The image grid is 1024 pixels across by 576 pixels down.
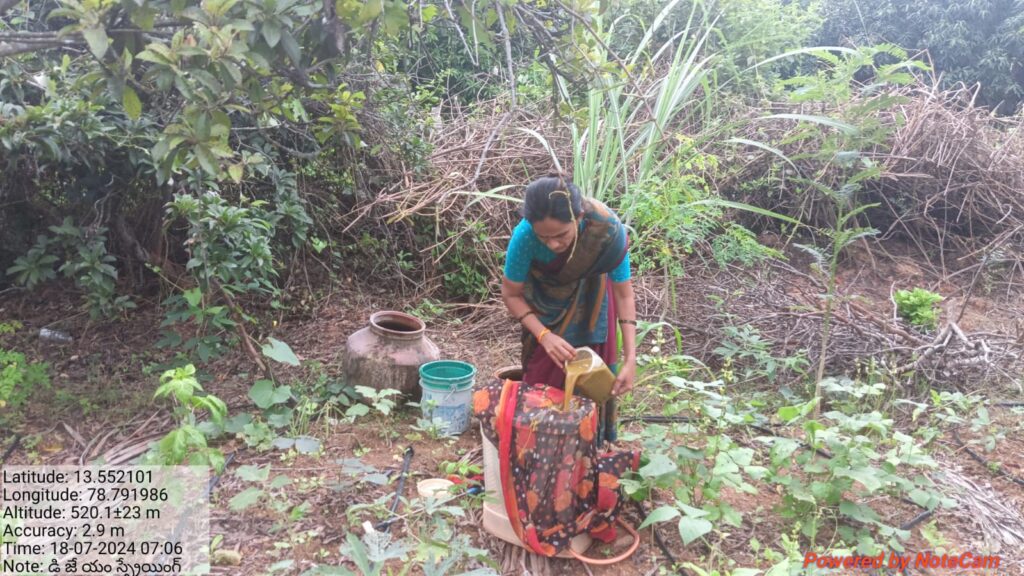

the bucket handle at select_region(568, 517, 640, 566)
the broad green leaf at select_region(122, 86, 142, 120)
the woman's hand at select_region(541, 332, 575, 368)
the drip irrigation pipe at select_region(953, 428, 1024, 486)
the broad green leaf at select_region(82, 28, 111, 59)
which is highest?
the broad green leaf at select_region(82, 28, 111, 59)

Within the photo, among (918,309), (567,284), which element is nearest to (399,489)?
(567,284)

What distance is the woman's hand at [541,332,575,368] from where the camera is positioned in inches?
90.0

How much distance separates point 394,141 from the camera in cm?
452

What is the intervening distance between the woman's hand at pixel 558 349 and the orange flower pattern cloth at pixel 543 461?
0.45 feet

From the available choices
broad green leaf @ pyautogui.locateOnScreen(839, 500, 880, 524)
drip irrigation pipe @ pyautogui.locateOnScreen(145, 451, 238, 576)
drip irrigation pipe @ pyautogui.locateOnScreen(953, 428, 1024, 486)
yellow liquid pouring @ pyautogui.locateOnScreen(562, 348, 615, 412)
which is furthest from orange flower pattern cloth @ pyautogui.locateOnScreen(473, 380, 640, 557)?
drip irrigation pipe @ pyautogui.locateOnScreen(953, 428, 1024, 486)

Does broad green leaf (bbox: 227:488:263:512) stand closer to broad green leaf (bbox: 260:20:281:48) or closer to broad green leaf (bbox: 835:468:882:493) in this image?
broad green leaf (bbox: 260:20:281:48)

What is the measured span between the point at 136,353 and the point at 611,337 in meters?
2.60

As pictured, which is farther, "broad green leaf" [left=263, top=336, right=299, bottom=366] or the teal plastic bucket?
the teal plastic bucket

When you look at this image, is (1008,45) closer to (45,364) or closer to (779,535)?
(779,535)

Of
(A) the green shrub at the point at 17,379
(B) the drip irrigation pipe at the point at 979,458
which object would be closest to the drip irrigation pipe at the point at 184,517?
(A) the green shrub at the point at 17,379

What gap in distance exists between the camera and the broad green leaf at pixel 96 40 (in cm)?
152

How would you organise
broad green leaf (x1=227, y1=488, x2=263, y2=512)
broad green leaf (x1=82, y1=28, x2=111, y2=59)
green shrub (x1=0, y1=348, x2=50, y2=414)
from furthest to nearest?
green shrub (x1=0, y1=348, x2=50, y2=414), broad green leaf (x1=227, y1=488, x2=263, y2=512), broad green leaf (x1=82, y1=28, x2=111, y2=59)

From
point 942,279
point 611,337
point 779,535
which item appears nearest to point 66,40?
point 611,337

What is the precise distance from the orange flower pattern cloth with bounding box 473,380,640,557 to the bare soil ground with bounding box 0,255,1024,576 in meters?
0.14
